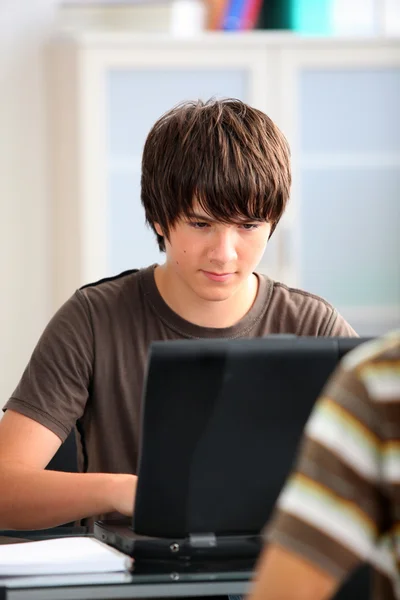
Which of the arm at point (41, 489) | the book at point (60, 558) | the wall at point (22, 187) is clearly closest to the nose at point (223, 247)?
the arm at point (41, 489)

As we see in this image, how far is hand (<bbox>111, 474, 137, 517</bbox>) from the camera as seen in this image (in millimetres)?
1391

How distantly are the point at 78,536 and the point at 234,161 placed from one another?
0.58 meters

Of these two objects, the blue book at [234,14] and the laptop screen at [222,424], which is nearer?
the laptop screen at [222,424]

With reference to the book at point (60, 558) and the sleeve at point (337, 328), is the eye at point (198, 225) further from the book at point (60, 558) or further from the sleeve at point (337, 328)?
the book at point (60, 558)

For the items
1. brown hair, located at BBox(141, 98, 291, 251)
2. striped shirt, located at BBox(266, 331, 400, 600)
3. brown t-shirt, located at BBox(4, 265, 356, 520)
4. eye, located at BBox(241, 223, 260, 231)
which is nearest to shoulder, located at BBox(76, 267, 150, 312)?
brown t-shirt, located at BBox(4, 265, 356, 520)

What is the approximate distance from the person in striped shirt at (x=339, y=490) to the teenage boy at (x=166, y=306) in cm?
80

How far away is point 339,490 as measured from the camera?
2.29 ft

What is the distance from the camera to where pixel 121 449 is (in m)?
1.70

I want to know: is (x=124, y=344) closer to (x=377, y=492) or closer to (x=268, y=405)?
(x=268, y=405)

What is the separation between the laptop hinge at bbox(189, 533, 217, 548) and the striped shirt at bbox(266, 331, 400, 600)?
443mm

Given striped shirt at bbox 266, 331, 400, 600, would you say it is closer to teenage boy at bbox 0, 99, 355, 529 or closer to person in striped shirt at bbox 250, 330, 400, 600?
person in striped shirt at bbox 250, 330, 400, 600

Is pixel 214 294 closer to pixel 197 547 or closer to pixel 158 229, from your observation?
pixel 158 229

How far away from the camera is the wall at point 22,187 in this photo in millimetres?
3674

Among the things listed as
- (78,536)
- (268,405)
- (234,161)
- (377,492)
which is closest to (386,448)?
(377,492)
